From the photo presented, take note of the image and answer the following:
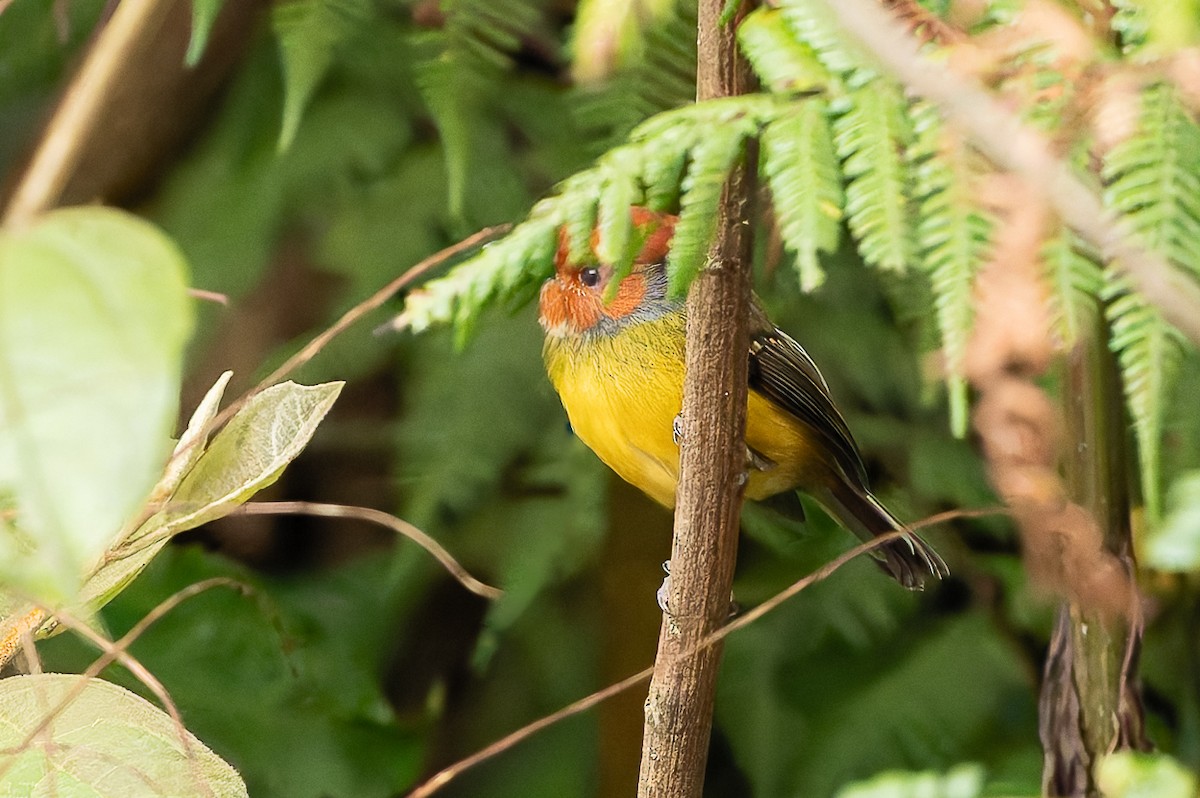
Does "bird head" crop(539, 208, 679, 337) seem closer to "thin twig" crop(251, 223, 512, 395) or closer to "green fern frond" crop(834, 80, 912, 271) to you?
"thin twig" crop(251, 223, 512, 395)

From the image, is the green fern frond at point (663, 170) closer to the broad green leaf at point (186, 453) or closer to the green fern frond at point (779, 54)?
the green fern frond at point (779, 54)

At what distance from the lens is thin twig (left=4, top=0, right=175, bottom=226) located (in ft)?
1.09

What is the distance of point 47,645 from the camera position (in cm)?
128

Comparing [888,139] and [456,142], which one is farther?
[456,142]

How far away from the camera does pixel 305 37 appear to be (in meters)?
1.22

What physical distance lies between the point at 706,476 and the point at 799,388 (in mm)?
663

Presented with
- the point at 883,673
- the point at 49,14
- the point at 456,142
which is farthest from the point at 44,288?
the point at 49,14

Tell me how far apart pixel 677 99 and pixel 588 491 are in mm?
451

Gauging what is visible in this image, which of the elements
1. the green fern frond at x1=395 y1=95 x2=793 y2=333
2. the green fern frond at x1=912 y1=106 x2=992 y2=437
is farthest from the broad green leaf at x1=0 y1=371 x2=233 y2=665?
the green fern frond at x1=912 y1=106 x2=992 y2=437

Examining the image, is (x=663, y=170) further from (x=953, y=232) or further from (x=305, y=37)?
(x=305, y=37)

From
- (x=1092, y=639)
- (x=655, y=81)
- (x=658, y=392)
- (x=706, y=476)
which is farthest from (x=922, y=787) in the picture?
(x=655, y=81)

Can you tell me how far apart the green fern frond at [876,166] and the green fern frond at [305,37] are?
0.72m

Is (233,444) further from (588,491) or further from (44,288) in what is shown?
(588,491)

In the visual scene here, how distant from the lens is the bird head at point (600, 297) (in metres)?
1.26
